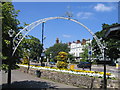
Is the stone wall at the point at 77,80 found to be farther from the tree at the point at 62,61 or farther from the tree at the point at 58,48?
the tree at the point at 58,48

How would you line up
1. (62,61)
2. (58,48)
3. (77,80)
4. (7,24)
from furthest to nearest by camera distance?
1. (58,48)
2. (62,61)
3. (77,80)
4. (7,24)

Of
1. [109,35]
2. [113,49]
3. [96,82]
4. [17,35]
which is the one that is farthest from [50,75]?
[113,49]

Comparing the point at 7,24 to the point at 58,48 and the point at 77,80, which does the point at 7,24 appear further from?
the point at 58,48

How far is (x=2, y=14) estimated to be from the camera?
33.9 ft

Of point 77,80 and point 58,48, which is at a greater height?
point 58,48

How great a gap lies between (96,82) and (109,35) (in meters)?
9.25

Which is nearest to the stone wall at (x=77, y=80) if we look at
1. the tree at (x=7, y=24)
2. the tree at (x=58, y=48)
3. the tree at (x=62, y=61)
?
the tree at (x=62, y=61)

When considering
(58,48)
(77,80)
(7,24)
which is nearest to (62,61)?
(77,80)

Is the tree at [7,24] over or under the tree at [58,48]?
under

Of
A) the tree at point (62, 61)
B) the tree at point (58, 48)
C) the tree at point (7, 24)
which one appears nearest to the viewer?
the tree at point (7, 24)

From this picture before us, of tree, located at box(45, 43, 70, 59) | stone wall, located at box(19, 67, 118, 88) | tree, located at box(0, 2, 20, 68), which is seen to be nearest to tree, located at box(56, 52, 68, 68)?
stone wall, located at box(19, 67, 118, 88)

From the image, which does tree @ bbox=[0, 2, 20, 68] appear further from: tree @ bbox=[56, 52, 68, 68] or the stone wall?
tree @ bbox=[56, 52, 68, 68]

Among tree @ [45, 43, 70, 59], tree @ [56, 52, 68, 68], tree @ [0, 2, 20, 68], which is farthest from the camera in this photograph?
tree @ [45, 43, 70, 59]

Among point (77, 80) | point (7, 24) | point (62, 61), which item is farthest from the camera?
point (62, 61)
